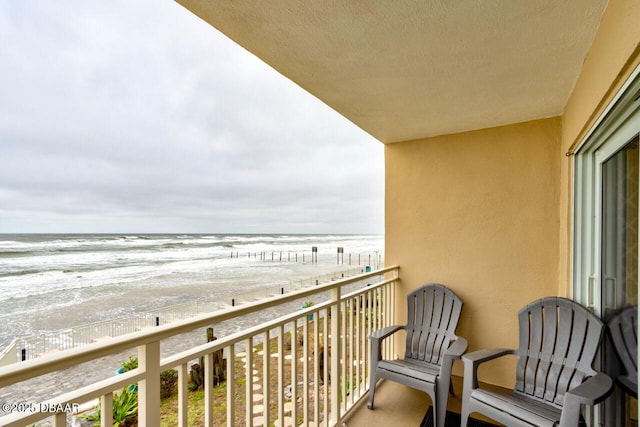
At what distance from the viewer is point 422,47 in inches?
58.2

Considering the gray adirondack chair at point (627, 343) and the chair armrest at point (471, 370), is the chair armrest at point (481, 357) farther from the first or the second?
the gray adirondack chair at point (627, 343)

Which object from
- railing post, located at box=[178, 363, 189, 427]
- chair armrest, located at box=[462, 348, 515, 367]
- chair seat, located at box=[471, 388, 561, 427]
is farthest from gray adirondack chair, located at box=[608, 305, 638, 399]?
railing post, located at box=[178, 363, 189, 427]

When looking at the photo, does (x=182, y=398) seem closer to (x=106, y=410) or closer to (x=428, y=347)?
(x=106, y=410)

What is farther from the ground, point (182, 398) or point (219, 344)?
point (219, 344)

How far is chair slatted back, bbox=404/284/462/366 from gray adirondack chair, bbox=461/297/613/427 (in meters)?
0.48

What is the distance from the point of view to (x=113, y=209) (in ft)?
60.0

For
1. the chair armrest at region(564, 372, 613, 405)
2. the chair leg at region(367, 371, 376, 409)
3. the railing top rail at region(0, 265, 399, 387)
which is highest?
the railing top rail at region(0, 265, 399, 387)

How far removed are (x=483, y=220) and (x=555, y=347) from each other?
1082 millimetres

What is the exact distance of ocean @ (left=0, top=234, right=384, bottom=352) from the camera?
28.3ft

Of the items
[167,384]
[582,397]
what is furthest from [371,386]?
[167,384]

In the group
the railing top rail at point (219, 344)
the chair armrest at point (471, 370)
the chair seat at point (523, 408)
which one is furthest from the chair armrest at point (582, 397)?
the railing top rail at point (219, 344)

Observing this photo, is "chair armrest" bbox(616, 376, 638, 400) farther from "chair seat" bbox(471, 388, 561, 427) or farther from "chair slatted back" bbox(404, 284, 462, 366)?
"chair slatted back" bbox(404, 284, 462, 366)

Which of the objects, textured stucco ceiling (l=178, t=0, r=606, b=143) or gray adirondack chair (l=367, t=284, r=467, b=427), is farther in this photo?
gray adirondack chair (l=367, t=284, r=467, b=427)

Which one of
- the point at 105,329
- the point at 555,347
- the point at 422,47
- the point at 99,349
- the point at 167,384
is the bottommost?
the point at 105,329
